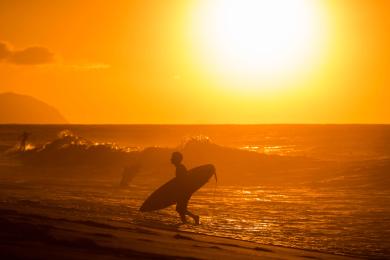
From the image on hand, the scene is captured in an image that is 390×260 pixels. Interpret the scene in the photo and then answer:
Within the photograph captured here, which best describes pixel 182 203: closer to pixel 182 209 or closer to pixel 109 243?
pixel 182 209

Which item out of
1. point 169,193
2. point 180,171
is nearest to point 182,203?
point 180,171

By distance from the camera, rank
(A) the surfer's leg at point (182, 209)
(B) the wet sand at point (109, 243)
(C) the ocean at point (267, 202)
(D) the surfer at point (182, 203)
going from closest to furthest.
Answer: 1. (B) the wet sand at point (109, 243)
2. (C) the ocean at point (267, 202)
3. (D) the surfer at point (182, 203)
4. (A) the surfer's leg at point (182, 209)

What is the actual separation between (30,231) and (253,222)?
21.7ft

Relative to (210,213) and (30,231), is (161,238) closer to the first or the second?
(30,231)

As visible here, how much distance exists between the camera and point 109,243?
10102 millimetres

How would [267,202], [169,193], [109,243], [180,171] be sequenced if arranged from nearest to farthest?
[109,243] < [180,171] < [169,193] < [267,202]

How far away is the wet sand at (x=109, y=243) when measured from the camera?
8.81 metres

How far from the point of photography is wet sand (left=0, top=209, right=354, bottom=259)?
28.9 feet

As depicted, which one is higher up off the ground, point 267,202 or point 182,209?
point 267,202

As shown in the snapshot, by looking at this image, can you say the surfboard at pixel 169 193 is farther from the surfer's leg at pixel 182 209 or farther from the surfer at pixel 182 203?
the surfer's leg at pixel 182 209

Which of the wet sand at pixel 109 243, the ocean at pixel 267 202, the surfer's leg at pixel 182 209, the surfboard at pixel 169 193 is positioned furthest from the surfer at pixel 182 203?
the wet sand at pixel 109 243

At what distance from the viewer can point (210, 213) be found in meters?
17.1

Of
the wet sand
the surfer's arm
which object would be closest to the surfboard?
the surfer's arm

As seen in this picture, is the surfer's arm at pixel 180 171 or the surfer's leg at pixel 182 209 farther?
the surfer's arm at pixel 180 171
